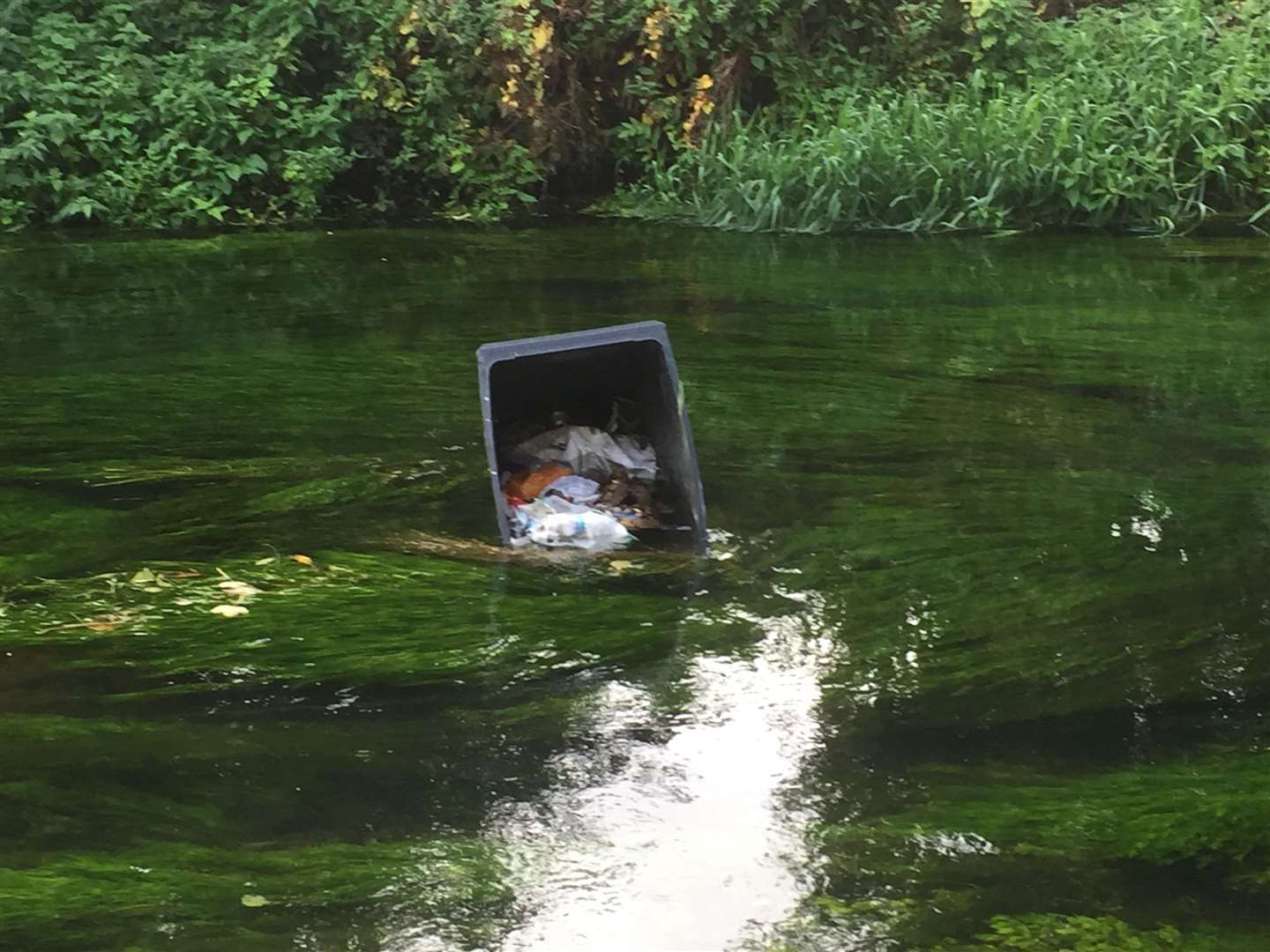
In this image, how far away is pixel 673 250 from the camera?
5.58 m

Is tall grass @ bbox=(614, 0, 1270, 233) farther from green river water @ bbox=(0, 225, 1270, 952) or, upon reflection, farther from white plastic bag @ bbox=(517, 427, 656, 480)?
white plastic bag @ bbox=(517, 427, 656, 480)

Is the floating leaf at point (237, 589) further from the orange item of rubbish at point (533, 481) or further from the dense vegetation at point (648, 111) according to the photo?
the dense vegetation at point (648, 111)

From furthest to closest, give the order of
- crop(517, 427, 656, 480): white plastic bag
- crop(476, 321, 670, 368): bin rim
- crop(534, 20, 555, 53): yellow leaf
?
crop(534, 20, 555, 53): yellow leaf
crop(517, 427, 656, 480): white plastic bag
crop(476, 321, 670, 368): bin rim

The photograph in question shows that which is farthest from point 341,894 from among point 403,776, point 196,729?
point 196,729

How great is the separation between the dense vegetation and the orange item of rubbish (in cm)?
328

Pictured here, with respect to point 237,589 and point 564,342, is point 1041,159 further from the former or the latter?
point 237,589

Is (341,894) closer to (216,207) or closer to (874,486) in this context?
(874,486)

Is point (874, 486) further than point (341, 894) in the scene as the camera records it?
Yes

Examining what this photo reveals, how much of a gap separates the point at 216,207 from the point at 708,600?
454cm

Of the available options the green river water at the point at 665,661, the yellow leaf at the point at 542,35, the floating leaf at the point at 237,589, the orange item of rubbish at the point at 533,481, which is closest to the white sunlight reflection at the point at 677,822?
the green river water at the point at 665,661

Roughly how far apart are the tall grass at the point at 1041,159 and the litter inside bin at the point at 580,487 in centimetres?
320

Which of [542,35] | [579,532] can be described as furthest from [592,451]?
[542,35]

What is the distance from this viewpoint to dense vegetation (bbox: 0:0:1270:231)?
598cm

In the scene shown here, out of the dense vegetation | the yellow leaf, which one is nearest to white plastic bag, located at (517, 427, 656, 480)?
the dense vegetation
